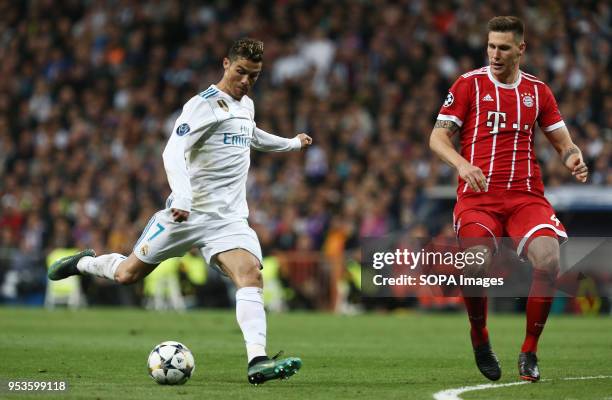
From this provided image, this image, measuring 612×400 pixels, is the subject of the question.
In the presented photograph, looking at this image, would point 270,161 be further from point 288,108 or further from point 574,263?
point 574,263

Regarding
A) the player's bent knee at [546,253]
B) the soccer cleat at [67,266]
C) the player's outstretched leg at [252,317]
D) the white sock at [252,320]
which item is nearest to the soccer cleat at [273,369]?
the player's outstretched leg at [252,317]

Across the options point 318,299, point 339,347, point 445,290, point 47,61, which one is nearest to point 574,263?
point 318,299

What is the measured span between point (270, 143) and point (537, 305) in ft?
8.23

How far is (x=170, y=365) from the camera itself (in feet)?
27.1

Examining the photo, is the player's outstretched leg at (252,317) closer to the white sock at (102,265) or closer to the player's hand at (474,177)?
the white sock at (102,265)

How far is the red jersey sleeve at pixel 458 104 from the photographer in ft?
28.3

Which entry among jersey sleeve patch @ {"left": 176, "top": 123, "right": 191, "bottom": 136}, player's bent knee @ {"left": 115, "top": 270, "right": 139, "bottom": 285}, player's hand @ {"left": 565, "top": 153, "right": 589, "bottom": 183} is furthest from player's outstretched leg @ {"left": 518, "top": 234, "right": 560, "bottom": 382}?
player's bent knee @ {"left": 115, "top": 270, "right": 139, "bottom": 285}

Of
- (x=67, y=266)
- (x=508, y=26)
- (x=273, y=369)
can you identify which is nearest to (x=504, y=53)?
(x=508, y=26)

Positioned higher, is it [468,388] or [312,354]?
[312,354]

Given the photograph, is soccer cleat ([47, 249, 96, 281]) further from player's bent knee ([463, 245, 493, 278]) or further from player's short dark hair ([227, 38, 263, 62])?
player's bent knee ([463, 245, 493, 278])

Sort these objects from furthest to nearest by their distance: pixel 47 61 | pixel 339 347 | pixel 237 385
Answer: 1. pixel 47 61
2. pixel 339 347
3. pixel 237 385

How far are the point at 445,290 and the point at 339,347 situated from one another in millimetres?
2670

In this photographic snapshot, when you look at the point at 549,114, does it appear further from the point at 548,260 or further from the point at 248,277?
the point at 248,277

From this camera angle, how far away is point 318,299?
21719mm
